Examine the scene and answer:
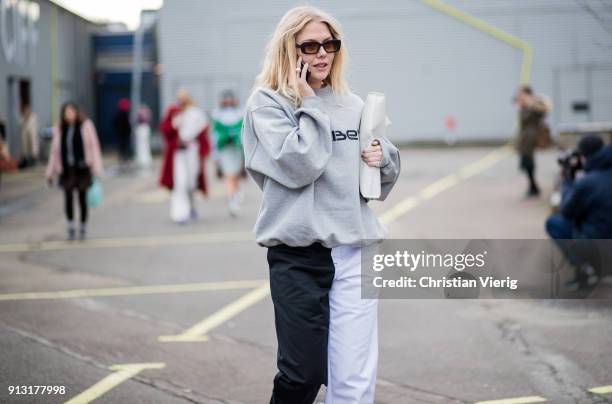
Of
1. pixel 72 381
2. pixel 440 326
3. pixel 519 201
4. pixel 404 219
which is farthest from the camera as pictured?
pixel 519 201

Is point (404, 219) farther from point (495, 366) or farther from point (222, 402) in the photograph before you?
point (222, 402)

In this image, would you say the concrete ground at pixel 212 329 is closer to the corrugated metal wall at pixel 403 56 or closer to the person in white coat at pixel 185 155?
the person in white coat at pixel 185 155

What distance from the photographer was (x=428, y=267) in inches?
158

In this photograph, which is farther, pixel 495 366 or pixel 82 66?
pixel 82 66

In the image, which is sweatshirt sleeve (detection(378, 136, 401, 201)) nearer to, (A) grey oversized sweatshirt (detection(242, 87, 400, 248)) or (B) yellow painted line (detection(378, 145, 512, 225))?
(A) grey oversized sweatshirt (detection(242, 87, 400, 248))

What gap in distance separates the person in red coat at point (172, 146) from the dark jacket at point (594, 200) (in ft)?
22.2

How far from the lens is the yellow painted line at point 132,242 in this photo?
11.2 meters

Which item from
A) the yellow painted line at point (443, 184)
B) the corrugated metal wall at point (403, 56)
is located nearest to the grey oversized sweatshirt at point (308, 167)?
the yellow painted line at point (443, 184)

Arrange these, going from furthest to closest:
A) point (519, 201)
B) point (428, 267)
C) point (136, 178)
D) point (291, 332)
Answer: point (136, 178), point (519, 201), point (428, 267), point (291, 332)

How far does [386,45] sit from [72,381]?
1020 inches

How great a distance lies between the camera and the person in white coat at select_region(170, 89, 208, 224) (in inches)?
506

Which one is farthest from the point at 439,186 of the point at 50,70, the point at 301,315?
the point at 50,70

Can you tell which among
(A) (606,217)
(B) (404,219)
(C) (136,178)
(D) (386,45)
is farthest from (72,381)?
(D) (386,45)

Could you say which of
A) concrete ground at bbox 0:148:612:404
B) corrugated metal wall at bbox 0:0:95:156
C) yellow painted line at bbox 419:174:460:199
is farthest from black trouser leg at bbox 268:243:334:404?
corrugated metal wall at bbox 0:0:95:156
